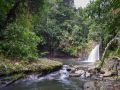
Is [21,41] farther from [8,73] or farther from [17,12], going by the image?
[8,73]

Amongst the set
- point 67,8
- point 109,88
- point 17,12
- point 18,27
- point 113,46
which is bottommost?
point 109,88

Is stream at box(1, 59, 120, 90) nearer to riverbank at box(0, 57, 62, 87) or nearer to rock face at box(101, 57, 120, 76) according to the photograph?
riverbank at box(0, 57, 62, 87)

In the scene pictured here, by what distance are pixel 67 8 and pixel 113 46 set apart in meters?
21.2

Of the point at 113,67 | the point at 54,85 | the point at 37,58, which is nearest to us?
the point at 54,85

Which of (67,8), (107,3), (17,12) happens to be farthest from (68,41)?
(107,3)

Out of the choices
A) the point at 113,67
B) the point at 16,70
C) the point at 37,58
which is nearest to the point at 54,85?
the point at 16,70

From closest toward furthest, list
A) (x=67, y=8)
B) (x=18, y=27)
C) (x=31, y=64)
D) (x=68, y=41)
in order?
(x=31, y=64), (x=18, y=27), (x=68, y=41), (x=67, y=8)

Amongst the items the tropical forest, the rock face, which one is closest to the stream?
the tropical forest

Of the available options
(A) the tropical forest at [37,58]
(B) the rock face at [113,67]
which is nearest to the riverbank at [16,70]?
(A) the tropical forest at [37,58]

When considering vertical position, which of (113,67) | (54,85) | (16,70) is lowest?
(54,85)

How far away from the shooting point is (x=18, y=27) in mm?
17609

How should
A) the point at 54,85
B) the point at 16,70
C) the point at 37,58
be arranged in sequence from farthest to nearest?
the point at 37,58 → the point at 16,70 → the point at 54,85

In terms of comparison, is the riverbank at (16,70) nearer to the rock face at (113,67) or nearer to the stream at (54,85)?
the stream at (54,85)

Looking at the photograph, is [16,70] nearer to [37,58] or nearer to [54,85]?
[54,85]
